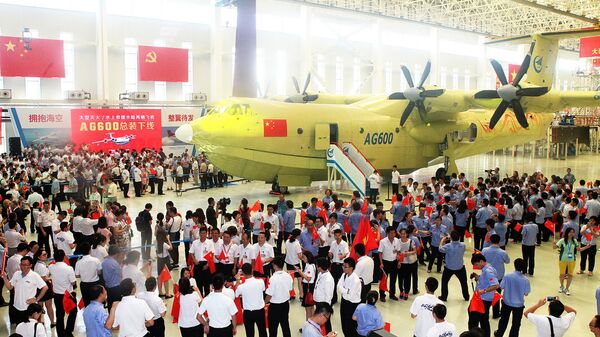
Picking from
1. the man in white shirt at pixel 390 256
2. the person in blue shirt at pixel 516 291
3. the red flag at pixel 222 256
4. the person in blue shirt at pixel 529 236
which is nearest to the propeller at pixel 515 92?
the person in blue shirt at pixel 529 236

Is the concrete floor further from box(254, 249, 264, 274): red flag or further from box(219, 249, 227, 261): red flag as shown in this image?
box(219, 249, 227, 261): red flag

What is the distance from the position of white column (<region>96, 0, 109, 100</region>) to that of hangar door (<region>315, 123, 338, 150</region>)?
18986mm

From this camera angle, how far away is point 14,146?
29.6 m

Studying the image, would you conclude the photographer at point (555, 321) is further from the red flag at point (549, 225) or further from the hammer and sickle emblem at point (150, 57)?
the hammer and sickle emblem at point (150, 57)

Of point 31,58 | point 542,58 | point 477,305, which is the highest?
point 31,58

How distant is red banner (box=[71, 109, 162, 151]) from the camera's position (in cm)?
3014

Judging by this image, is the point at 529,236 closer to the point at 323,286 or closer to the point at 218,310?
the point at 323,286

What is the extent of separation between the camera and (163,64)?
114 feet

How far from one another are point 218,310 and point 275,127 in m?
13.2

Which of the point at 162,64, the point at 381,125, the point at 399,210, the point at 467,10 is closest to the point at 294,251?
the point at 399,210

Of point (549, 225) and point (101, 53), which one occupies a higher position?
point (101, 53)

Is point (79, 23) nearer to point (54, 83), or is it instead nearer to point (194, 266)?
point (54, 83)

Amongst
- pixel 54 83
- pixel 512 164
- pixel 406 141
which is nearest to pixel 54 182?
pixel 406 141

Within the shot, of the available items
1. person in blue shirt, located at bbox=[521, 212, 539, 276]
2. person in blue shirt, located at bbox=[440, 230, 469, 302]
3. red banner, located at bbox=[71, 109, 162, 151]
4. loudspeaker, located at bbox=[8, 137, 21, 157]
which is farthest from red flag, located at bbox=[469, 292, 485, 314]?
loudspeaker, located at bbox=[8, 137, 21, 157]
